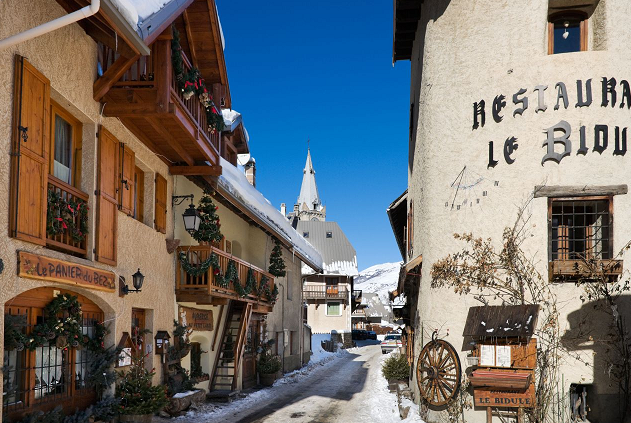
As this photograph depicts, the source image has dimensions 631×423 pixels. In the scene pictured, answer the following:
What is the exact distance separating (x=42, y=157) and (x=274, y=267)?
1467 cm

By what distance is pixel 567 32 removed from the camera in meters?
13.1

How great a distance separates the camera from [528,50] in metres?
12.8

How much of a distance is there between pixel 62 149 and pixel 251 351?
12913 mm

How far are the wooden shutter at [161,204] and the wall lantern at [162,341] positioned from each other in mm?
2223

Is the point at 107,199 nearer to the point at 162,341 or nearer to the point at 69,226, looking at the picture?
the point at 69,226

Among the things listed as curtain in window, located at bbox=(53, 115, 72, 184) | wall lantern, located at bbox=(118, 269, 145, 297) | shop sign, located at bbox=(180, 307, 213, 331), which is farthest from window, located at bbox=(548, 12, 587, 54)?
shop sign, located at bbox=(180, 307, 213, 331)

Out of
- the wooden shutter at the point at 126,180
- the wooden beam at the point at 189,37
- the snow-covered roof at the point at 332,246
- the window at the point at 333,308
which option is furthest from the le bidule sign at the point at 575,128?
the snow-covered roof at the point at 332,246

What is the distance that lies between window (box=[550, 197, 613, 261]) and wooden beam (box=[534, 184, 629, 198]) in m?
0.15

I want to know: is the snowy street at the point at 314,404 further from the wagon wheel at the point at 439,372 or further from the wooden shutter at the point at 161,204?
the wooden shutter at the point at 161,204

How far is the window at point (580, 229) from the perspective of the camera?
1226 cm

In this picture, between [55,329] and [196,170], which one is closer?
[55,329]

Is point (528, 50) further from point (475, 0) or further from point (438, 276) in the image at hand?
point (438, 276)

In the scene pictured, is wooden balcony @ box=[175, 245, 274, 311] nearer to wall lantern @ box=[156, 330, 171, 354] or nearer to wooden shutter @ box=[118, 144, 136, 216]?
wall lantern @ box=[156, 330, 171, 354]

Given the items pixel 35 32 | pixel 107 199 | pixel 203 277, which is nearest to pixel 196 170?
pixel 203 277
